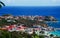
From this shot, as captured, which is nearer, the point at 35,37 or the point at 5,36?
the point at 5,36

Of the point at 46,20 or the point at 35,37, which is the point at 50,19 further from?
the point at 35,37

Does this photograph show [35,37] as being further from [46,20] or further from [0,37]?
[46,20]

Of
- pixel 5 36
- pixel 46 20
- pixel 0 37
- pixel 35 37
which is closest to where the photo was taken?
pixel 0 37
